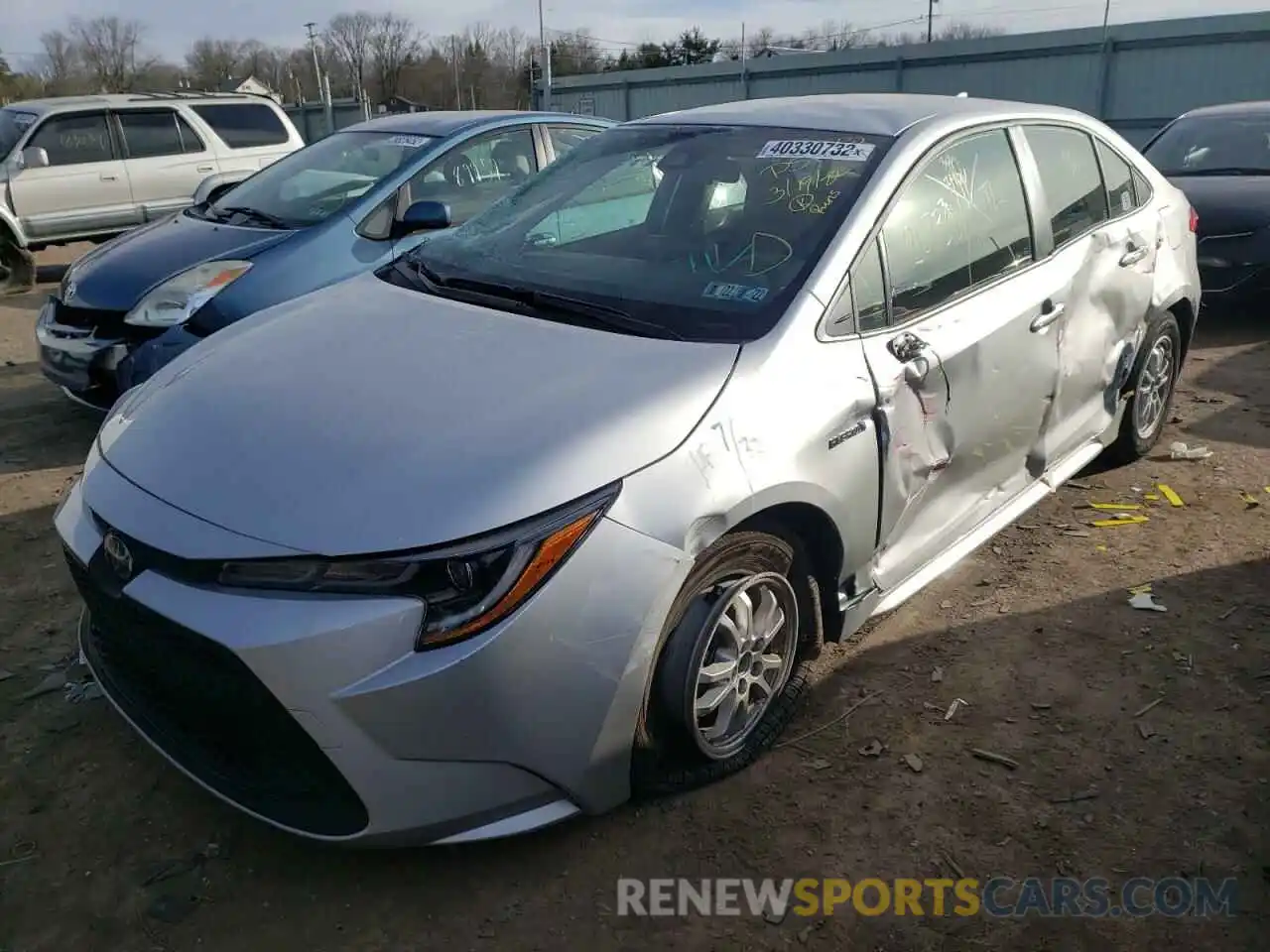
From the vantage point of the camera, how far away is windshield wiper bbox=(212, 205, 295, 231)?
18.0ft

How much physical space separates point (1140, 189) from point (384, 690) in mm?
4060

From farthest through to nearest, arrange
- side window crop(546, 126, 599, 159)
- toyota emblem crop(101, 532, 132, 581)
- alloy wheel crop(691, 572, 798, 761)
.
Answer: side window crop(546, 126, 599, 159) < alloy wheel crop(691, 572, 798, 761) < toyota emblem crop(101, 532, 132, 581)

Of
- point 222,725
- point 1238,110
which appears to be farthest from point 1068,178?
point 1238,110

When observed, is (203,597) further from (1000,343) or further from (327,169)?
(327,169)

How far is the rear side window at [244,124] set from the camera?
37.2 feet

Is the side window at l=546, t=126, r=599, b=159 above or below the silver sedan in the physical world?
above

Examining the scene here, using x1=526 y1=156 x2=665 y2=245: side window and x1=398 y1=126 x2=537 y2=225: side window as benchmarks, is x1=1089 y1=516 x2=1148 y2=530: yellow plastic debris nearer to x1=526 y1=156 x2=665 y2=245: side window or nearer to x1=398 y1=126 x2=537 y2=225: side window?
x1=526 y1=156 x2=665 y2=245: side window

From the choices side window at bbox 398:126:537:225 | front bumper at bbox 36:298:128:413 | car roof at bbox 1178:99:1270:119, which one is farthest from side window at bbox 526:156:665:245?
car roof at bbox 1178:99:1270:119

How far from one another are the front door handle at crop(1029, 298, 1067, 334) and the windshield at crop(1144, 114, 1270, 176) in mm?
5601

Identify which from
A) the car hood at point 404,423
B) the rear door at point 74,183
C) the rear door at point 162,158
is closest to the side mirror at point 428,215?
the car hood at point 404,423

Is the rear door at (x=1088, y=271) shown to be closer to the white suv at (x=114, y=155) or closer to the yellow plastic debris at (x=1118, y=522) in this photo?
the yellow plastic debris at (x=1118, y=522)

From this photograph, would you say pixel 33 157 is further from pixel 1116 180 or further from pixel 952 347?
pixel 952 347

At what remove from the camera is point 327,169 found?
19.7ft

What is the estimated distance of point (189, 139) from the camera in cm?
1113
